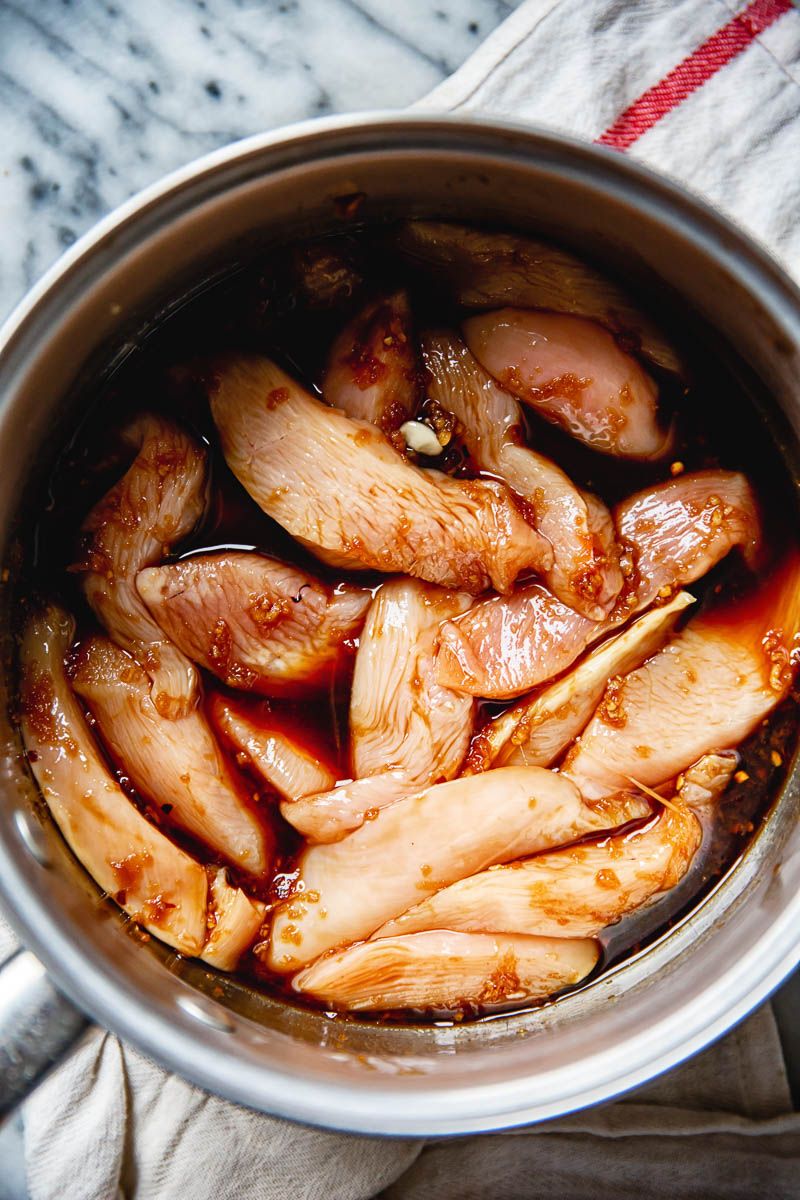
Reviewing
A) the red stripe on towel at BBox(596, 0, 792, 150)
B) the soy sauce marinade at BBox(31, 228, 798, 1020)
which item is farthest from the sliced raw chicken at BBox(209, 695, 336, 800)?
the red stripe on towel at BBox(596, 0, 792, 150)

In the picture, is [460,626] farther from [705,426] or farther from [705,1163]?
[705,1163]

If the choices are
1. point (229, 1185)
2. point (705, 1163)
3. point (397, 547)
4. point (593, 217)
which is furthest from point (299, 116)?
point (705, 1163)

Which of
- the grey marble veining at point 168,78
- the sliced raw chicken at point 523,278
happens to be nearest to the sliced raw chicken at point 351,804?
the sliced raw chicken at point 523,278

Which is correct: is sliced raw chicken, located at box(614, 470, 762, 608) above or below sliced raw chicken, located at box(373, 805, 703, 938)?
above

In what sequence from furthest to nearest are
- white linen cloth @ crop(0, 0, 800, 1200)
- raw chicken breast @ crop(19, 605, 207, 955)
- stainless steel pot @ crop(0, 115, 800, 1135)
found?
white linen cloth @ crop(0, 0, 800, 1200), raw chicken breast @ crop(19, 605, 207, 955), stainless steel pot @ crop(0, 115, 800, 1135)

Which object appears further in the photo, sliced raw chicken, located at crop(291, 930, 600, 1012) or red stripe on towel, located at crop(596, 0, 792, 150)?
red stripe on towel, located at crop(596, 0, 792, 150)

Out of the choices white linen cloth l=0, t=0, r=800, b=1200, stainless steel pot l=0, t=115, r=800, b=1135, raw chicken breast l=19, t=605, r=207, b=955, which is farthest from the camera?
white linen cloth l=0, t=0, r=800, b=1200

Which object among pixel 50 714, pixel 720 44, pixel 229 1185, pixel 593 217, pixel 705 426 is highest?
pixel 720 44

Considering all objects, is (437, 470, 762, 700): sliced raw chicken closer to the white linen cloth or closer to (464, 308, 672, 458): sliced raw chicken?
(464, 308, 672, 458): sliced raw chicken
